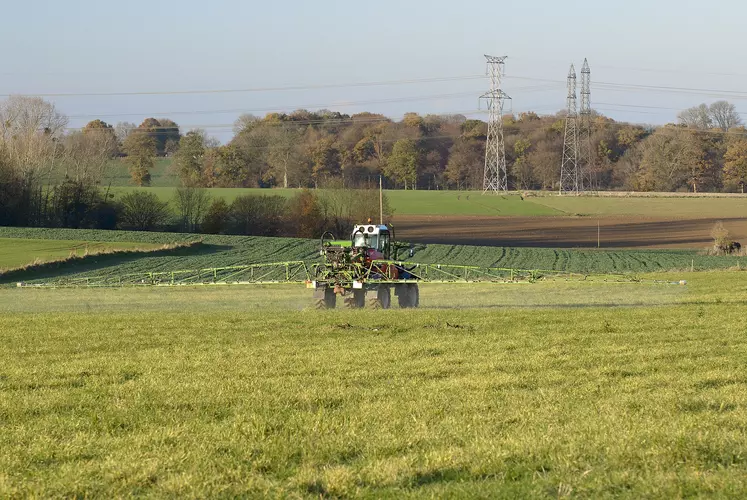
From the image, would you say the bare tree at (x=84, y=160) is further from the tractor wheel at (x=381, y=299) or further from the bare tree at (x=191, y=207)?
the tractor wheel at (x=381, y=299)

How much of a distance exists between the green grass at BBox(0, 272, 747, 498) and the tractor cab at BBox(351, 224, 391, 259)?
28.9 ft

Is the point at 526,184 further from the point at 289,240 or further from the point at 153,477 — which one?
the point at 153,477

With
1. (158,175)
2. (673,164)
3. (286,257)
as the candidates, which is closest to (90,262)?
(286,257)

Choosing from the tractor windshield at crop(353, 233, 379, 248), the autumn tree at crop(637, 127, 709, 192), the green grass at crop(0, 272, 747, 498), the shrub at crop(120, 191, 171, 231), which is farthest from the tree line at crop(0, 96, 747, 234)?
the green grass at crop(0, 272, 747, 498)

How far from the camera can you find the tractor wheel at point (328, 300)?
24.8m

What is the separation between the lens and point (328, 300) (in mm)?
24969

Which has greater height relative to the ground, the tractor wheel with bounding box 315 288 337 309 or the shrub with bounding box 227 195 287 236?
the shrub with bounding box 227 195 287 236

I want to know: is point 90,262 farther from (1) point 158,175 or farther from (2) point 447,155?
(2) point 447,155

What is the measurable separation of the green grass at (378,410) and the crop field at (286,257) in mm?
31321

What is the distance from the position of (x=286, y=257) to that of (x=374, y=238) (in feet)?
102

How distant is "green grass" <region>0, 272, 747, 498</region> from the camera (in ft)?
20.9

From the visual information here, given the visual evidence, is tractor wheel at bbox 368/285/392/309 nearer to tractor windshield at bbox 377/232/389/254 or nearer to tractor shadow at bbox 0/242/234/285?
tractor windshield at bbox 377/232/389/254

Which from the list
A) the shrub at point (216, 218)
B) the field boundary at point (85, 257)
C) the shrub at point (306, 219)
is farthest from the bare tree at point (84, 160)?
the field boundary at point (85, 257)

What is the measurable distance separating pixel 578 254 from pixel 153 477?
5715cm
